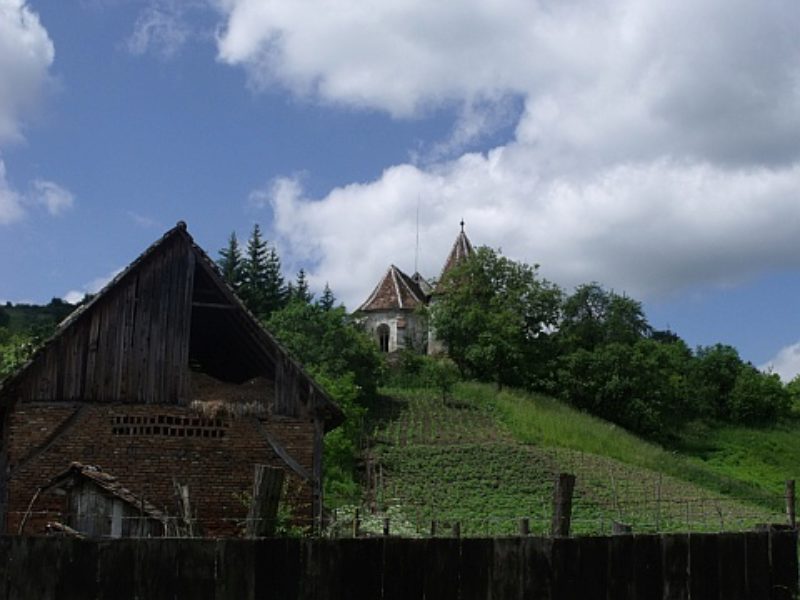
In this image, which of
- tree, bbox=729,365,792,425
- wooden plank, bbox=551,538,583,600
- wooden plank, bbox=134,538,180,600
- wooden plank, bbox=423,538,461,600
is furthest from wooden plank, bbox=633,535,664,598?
tree, bbox=729,365,792,425

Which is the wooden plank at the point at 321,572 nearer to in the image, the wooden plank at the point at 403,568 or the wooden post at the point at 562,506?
the wooden plank at the point at 403,568

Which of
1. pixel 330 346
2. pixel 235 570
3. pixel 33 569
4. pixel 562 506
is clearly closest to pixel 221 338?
pixel 562 506

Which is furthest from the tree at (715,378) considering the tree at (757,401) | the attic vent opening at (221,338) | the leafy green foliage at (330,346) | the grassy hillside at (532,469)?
the attic vent opening at (221,338)

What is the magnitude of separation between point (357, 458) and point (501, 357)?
2770cm

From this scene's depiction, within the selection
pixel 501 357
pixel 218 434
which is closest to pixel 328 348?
pixel 501 357

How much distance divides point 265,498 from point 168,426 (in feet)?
26.2

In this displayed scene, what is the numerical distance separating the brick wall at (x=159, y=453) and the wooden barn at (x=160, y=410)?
0.06 feet

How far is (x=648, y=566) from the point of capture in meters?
9.62

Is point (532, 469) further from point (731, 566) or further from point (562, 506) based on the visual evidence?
point (731, 566)

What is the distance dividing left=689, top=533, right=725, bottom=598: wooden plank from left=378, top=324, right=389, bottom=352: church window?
7058 centimetres

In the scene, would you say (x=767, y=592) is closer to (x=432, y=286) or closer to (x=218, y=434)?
(x=218, y=434)

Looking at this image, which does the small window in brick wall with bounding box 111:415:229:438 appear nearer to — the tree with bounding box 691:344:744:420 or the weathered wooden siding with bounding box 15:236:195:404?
the weathered wooden siding with bounding box 15:236:195:404

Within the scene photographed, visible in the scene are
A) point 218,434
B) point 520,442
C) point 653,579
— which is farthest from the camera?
point 520,442

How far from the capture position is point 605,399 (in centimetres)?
6744
